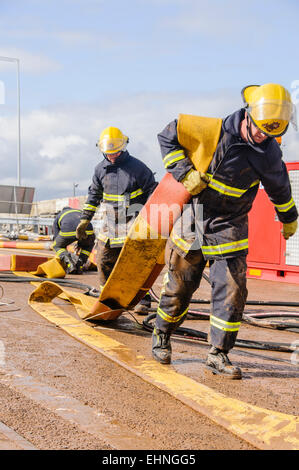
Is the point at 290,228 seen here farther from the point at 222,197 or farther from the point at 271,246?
the point at 271,246

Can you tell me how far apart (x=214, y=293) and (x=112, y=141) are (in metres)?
2.80

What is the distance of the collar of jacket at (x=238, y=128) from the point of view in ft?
11.4

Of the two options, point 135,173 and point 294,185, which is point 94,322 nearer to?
point 135,173

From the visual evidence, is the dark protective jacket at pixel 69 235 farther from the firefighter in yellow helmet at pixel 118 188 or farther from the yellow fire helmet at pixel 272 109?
the yellow fire helmet at pixel 272 109

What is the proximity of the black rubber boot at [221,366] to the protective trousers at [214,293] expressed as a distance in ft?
0.18

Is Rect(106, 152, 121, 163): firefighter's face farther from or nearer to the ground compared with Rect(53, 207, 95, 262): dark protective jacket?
farther from the ground

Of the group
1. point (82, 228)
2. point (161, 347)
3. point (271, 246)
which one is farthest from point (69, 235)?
point (161, 347)

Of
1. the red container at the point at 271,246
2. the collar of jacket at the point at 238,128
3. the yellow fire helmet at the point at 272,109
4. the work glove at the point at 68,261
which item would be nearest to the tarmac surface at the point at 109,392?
the collar of jacket at the point at 238,128

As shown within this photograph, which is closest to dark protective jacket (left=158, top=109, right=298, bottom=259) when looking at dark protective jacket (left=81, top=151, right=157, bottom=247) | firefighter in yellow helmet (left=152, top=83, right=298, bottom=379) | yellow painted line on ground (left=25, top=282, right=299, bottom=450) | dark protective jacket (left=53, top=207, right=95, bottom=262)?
firefighter in yellow helmet (left=152, top=83, right=298, bottom=379)

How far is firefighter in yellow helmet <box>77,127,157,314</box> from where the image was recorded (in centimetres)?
580

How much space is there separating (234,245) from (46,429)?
5.72 ft

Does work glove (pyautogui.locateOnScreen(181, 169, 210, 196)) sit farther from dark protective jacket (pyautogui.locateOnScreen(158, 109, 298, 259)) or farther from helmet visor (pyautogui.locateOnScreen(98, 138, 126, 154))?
helmet visor (pyautogui.locateOnScreen(98, 138, 126, 154))

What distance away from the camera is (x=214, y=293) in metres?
3.64
